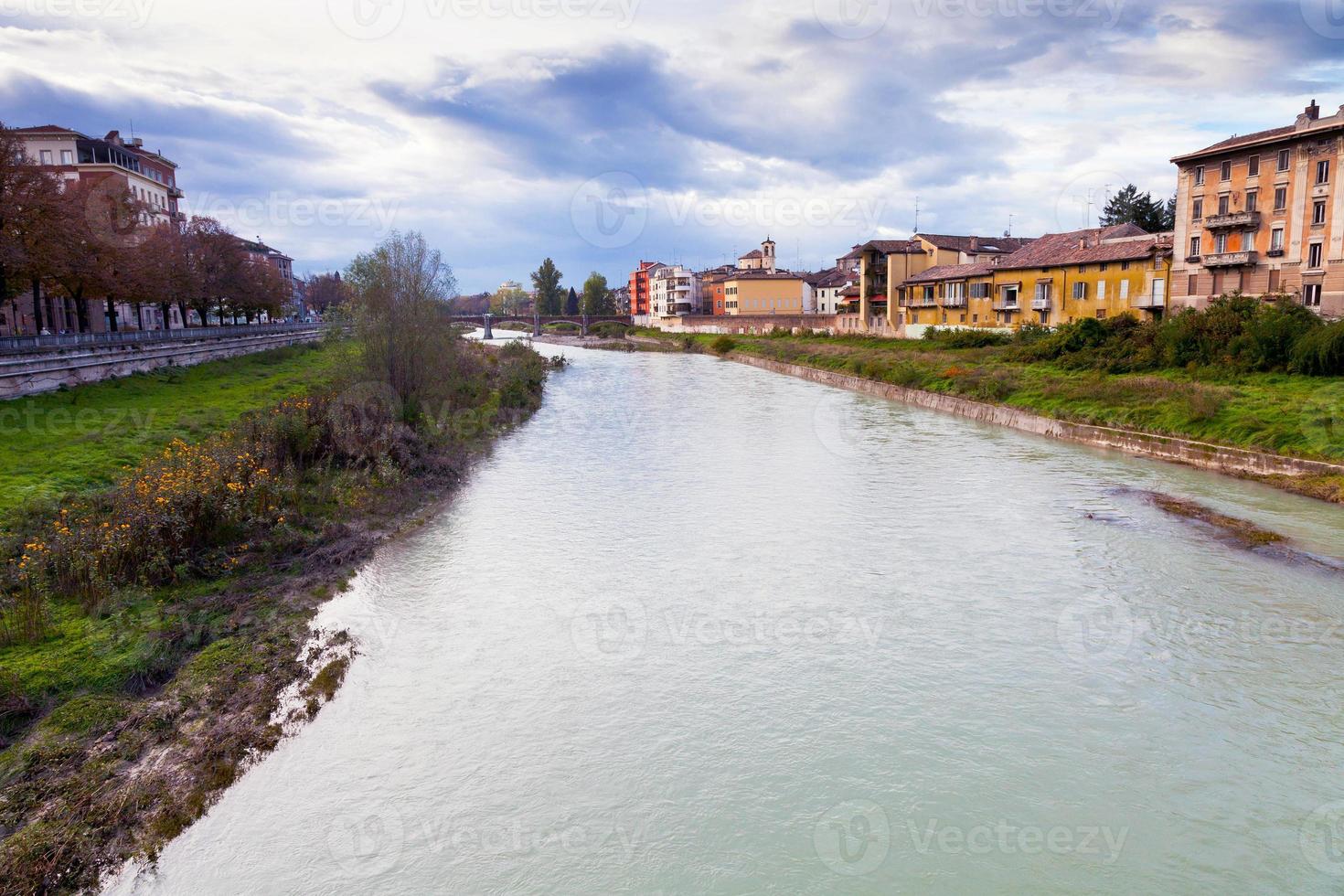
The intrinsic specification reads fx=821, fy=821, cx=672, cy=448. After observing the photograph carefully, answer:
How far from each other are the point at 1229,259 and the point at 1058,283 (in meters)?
11.1

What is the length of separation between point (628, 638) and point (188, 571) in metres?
6.54

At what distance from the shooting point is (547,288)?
139m

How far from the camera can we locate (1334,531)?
627 inches

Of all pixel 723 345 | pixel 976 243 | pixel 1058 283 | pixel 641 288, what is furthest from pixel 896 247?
pixel 641 288

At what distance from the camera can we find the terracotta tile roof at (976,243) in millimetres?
67250

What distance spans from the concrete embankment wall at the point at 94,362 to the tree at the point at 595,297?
95.3m

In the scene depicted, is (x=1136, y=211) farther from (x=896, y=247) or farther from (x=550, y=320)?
(x=550, y=320)

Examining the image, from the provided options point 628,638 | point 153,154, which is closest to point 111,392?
point 628,638

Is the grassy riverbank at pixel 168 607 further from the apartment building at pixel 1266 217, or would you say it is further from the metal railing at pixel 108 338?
the apartment building at pixel 1266 217

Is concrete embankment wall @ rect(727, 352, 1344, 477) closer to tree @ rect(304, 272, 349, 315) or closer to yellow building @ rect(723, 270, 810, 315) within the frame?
yellow building @ rect(723, 270, 810, 315)

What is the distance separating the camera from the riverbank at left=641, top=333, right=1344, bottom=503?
66.7ft

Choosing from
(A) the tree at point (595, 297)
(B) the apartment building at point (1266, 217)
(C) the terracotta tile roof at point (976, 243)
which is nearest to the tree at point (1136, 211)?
(C) the terracotta tile roof at point (976, 243)

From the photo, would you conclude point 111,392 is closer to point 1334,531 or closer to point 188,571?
point 188,571

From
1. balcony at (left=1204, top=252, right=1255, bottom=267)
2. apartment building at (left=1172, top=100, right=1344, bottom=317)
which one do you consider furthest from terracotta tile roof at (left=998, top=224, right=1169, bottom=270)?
balcony at (left=1204, top=252, right=1255, bottom=267)
